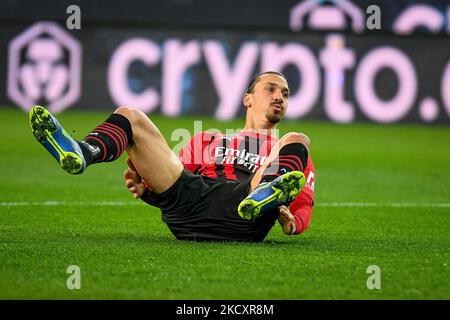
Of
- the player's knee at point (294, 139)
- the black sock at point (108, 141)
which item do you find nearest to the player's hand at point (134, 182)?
the black sock at point (108, 141)

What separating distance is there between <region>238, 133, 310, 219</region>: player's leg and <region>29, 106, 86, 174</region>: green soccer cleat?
0.92 m

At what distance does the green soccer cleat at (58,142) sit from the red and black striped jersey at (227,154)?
107 cm

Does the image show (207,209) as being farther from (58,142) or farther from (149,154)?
(58,142)

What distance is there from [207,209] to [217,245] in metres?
0.22

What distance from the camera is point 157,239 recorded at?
19.6 ft

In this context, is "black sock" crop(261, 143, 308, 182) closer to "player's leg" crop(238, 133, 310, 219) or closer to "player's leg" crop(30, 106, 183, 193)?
"player's leg" crop(238, 133, 310, 219)

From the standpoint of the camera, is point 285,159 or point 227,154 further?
point 227,154

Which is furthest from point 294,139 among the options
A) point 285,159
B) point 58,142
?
point 58,142

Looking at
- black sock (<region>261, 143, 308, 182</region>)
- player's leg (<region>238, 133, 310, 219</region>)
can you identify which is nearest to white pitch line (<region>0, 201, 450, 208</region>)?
player's leg (<region>238, 133, 310, 219</region>)

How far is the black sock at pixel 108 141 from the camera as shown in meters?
5.23

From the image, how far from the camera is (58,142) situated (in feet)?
16.7

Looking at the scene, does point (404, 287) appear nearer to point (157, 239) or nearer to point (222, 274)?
point (222, 274)

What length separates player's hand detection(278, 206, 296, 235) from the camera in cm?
546
